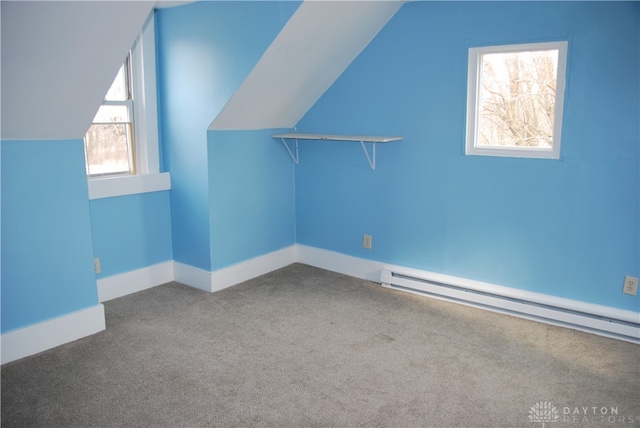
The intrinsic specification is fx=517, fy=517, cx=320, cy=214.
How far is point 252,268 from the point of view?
425 cm

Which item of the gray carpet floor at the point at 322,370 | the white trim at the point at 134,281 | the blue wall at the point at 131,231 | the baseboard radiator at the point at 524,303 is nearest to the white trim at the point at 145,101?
the blue wall at the point at 131,231

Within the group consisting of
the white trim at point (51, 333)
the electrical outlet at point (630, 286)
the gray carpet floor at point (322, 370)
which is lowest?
the gray carpet floor at point (322, 370)

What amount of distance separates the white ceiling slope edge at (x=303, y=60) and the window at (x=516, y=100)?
2.59ft

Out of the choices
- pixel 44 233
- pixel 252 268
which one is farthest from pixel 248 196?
pixel 44 233

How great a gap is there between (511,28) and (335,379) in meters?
2.38

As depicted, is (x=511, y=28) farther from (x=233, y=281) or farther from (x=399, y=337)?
(x=233, y=281)

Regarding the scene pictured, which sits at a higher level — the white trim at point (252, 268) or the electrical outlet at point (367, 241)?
the electrical outlet at point (367, 241)

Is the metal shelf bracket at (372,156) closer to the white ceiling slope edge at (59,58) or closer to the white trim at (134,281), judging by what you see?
the white trim at (134,281)

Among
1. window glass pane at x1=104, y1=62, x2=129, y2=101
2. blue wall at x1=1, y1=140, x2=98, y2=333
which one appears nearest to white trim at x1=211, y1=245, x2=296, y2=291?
blue wall at x1=1, y1=140, x2=98, y2=333

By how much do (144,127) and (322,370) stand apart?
227 cm

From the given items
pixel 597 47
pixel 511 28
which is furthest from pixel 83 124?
pixel 597 47

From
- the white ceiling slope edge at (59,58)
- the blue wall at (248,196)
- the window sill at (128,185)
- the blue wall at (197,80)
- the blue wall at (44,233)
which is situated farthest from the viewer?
the blue wall at (248,196)

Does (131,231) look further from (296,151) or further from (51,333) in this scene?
(296,151)

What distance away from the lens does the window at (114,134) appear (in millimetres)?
3680
